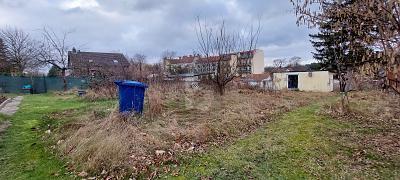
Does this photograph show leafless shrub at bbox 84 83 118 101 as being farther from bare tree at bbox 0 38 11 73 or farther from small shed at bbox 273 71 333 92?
bare tree at bbox 0 38 11 73

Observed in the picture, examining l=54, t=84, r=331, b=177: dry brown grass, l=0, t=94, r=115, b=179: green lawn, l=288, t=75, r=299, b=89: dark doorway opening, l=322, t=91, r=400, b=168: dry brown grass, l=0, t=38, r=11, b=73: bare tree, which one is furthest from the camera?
l=288, t=75, r=299, b=89: dark doorway opening

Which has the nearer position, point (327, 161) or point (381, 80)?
point (381, 80)

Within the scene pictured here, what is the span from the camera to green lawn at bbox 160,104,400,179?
4.34 m

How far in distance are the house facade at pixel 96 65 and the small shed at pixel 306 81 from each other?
15.5m

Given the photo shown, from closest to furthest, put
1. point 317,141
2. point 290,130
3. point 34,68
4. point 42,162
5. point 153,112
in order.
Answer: point 42,162
point 317,141
point 290,130
point 153,112
point 34,68

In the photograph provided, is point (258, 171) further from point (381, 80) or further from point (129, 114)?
point (129, 114)

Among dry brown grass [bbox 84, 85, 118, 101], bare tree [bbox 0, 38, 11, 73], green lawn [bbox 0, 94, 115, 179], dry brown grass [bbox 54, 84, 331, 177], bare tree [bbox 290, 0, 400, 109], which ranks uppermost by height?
bare tree [bbox 0, 38, 11, 73]

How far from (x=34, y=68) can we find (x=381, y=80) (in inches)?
1472

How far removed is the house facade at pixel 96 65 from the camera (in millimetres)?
18266

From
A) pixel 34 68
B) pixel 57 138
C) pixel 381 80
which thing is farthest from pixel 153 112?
pixel 34 68

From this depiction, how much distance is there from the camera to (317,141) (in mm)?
6070

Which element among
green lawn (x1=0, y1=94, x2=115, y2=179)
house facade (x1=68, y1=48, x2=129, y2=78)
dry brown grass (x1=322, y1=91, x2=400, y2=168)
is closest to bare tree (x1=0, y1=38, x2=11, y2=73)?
house facade (x1=68, y1=48, x2=129, y2=78)

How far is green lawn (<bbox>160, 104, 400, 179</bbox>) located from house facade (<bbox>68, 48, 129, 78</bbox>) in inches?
482

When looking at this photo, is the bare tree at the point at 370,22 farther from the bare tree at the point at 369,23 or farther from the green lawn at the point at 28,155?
the green lawn at the point at 28,155
